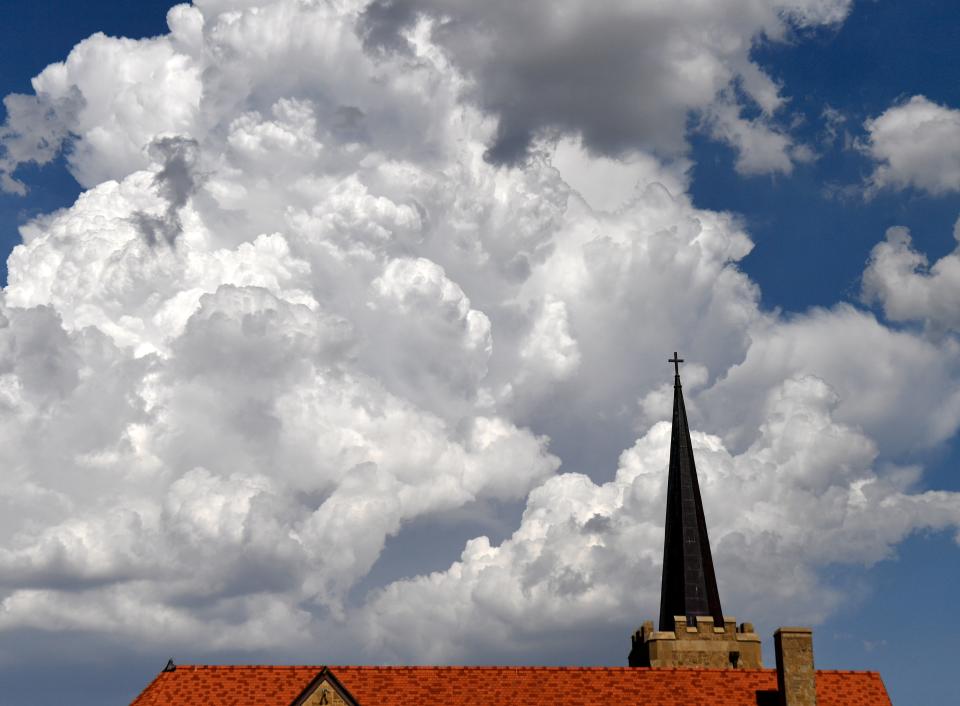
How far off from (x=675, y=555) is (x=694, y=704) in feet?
60.1

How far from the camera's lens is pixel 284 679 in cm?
5616

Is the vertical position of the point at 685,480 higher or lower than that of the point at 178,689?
higher

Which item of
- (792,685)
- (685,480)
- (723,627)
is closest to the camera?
(792,685)

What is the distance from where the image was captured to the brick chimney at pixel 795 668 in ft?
181

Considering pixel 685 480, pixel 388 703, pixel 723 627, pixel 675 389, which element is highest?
pixel 675 389

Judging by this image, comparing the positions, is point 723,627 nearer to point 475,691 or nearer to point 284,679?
point 475,691

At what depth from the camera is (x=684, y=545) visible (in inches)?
2913

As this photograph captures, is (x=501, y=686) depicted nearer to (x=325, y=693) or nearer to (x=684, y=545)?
(x=325, y=693)

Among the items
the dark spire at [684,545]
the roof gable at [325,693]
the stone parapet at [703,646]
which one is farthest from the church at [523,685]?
the dark spire at [684,545]

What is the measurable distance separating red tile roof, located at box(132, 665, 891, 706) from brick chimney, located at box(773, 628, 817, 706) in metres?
1.15

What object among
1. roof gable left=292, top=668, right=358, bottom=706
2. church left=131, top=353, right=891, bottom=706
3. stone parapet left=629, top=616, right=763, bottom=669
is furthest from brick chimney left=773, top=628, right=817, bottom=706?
roof gable left=292, top=668, right=358, bottom=706

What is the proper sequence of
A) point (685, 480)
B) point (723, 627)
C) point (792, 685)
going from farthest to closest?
point (685, 480) < point (723, 627) < point (792, 685)

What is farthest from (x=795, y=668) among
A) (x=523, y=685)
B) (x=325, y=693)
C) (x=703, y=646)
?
(x=325, y=693)

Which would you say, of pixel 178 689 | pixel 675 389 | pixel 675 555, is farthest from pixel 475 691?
pixel 675 389
